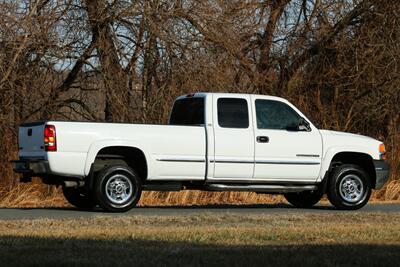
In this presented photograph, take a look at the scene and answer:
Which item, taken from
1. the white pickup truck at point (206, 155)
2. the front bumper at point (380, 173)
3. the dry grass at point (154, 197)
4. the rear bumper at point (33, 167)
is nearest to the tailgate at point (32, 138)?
the white pickup truck at point (206, 155)

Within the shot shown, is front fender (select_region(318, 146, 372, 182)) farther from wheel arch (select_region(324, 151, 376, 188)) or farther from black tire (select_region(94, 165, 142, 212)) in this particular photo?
black tire (select_region(94, 165, 142, 212))

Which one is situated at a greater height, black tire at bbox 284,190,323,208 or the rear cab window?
the rear cab window

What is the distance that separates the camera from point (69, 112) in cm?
1967

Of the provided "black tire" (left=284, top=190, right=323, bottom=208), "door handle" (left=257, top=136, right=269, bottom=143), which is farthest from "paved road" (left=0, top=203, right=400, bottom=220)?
"door handle" (left=257, top=136, right=269, bottom=143)

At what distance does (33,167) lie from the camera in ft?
43.2

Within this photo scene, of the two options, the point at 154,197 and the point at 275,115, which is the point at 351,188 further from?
the point at 154,197

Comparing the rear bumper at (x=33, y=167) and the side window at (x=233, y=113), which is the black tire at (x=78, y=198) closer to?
the rear bumper at (x=33, y=167)

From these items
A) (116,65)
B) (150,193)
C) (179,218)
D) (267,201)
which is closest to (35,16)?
(116,65)

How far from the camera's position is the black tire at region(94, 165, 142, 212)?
13422 millimetres

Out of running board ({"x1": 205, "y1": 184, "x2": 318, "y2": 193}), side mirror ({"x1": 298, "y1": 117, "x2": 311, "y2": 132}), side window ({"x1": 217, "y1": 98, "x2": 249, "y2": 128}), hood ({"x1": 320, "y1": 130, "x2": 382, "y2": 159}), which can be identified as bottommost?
running board ({"x1": 205, "y1": 184, "x2": 318, "y2": 193})

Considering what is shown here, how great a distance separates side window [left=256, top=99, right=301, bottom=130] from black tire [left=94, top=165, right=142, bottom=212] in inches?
93.6

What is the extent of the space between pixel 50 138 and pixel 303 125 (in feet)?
14.5

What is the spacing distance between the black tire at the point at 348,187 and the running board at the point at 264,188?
35 cm

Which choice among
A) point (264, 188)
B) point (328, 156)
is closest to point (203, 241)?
point (264, 188)
